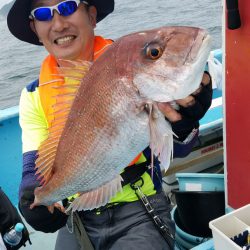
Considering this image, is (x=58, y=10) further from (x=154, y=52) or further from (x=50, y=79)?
(x=154, y=52)

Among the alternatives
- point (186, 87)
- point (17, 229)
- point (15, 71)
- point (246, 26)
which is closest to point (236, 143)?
point (246, 26)

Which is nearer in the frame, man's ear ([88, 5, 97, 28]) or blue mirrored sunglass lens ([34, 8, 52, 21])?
blue mirrored sunglass lens ([34, 8, 52, 21])

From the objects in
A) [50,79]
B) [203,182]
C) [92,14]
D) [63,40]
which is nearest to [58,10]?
[63,40]

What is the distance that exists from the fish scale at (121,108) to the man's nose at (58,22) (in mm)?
607

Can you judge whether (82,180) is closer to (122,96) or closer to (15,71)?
(122,96)

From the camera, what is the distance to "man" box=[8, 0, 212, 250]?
198 centimetres

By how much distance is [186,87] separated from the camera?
4.09 feet

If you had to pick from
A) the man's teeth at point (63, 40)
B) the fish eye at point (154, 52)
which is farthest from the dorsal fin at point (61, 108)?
the man's teeth at point (63, 40)

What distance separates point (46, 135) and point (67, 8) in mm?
658

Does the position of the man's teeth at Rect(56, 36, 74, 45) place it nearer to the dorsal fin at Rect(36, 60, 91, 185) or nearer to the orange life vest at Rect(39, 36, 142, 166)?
the orange life vest at Rect(39, 36, 142, 166)

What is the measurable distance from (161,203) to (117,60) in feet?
3.52

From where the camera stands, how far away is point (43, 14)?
2.02m

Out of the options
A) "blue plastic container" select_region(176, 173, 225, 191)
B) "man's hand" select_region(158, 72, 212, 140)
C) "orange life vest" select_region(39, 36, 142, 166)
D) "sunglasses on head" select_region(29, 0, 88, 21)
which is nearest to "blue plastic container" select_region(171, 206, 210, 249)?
"blue plastic container" select_region(176, 173, 225, 191)

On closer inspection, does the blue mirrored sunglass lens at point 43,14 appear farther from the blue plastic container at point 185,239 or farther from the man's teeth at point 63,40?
the blue plastic container at point 185,239
